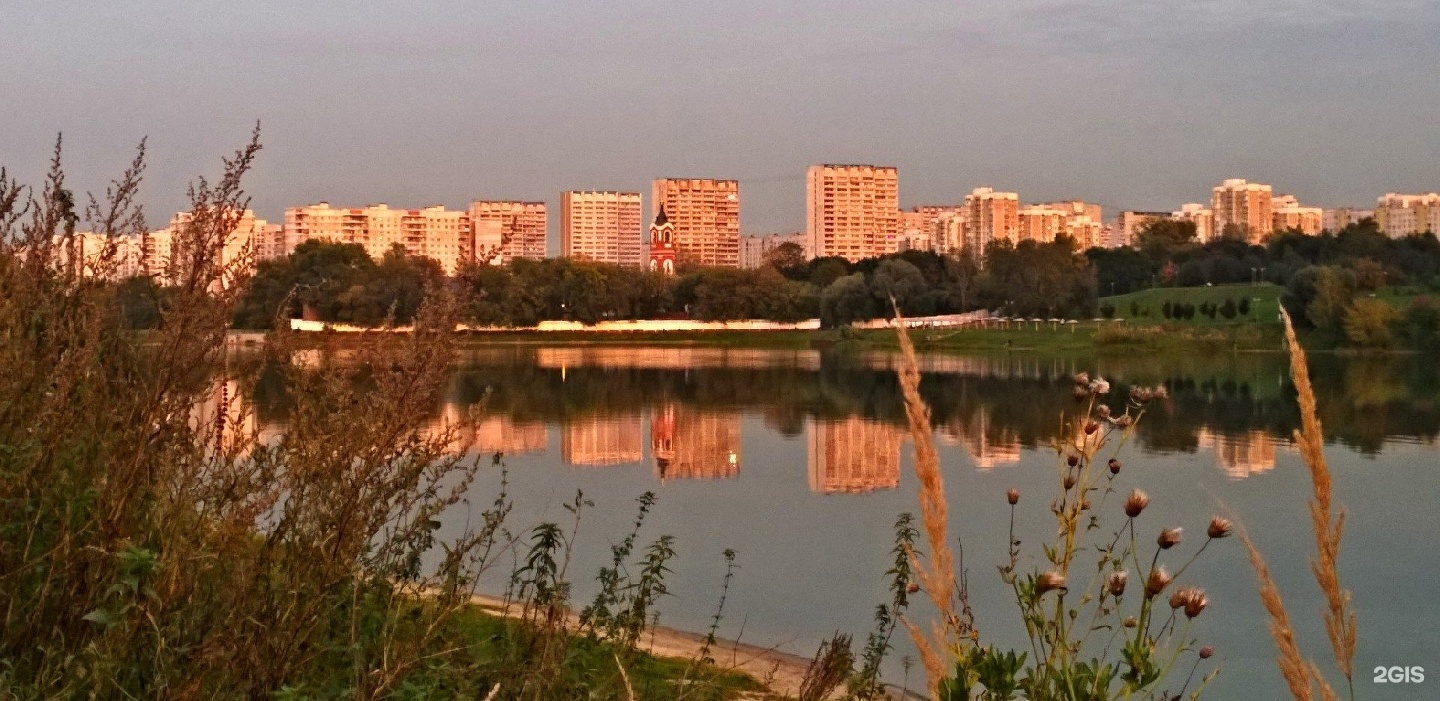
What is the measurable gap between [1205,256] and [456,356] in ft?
298

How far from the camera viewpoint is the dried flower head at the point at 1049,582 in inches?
74.4

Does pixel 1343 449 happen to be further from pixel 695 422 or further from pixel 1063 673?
pixel 1063 673

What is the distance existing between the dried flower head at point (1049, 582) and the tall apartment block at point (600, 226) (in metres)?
172

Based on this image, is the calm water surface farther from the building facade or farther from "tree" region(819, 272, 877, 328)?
the building facade

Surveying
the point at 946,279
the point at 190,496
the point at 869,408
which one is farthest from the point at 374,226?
the point at 190,496

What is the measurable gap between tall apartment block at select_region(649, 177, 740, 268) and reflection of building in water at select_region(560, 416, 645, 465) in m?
145

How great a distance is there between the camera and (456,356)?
115 inches

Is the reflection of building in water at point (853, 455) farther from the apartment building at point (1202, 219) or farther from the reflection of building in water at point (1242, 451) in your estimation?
the apartment building at point (1202, 219)

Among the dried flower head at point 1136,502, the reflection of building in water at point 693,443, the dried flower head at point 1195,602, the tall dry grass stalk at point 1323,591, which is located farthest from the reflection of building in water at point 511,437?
the tall dry grass stalk at point 1323,591

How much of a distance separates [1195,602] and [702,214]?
6907 inches

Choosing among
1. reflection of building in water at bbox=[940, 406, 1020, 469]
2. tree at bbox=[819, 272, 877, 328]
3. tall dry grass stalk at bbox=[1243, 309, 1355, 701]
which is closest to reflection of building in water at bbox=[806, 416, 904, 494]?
reflection of building in water at bbox=[940, 406, 1020, 469]

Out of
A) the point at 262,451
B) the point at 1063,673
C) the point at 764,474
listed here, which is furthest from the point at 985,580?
the point at 1063,673

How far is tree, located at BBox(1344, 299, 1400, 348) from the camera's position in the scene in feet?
183

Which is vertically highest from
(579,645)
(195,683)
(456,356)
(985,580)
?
(456,356)
